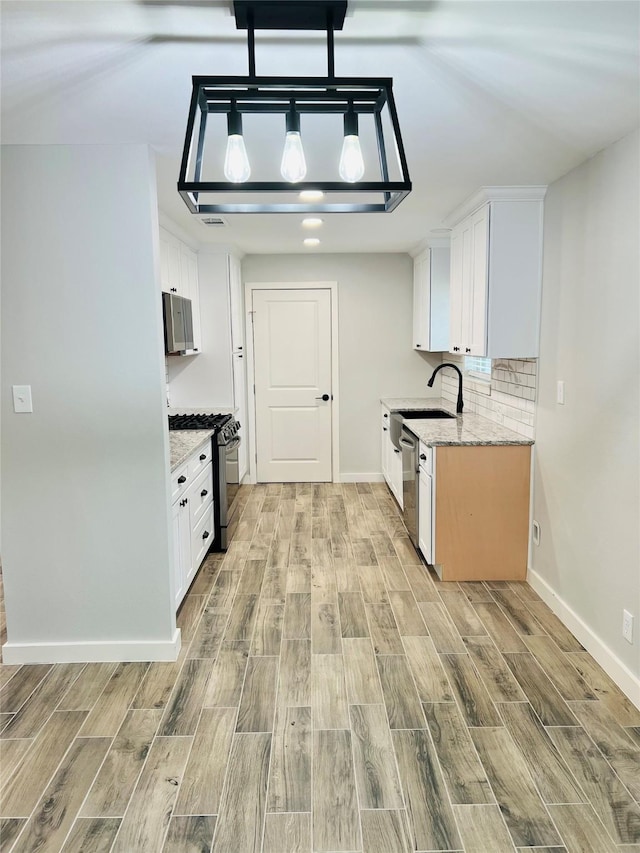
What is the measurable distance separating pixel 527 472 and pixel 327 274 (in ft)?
10.5

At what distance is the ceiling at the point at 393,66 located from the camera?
144 centimetres

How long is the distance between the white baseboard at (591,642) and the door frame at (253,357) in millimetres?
2846

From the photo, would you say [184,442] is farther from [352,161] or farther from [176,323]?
[352,161]

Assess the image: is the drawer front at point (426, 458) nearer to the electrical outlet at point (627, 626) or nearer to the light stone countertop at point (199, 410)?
the electrical outlet at point (627, 626)

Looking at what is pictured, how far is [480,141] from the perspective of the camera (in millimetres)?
2408

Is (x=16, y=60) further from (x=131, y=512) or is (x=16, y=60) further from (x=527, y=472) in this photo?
(x=527, y=472)

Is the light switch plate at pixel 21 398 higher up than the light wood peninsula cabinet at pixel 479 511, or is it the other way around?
the light switch plate at pixel 21 398

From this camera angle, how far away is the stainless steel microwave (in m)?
3.33

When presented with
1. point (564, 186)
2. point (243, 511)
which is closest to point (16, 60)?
point (564, 186)

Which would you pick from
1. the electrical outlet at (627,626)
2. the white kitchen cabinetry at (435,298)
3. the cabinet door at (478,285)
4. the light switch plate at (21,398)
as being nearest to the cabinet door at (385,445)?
the white kitchen cabinetry at (435,298)

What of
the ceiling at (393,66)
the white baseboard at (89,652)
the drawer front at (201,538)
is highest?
the ceiling at (393,66)

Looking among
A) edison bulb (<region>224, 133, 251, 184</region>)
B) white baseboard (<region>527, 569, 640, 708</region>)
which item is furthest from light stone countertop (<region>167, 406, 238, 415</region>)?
edison bulb (<region>224, 133, 251, 184</region>)

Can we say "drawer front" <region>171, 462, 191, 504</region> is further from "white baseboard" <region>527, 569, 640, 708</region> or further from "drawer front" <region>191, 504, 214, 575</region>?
"white baseboard" <region>527, 569, 640, 708</region>

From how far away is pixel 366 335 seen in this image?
5.88 meters
